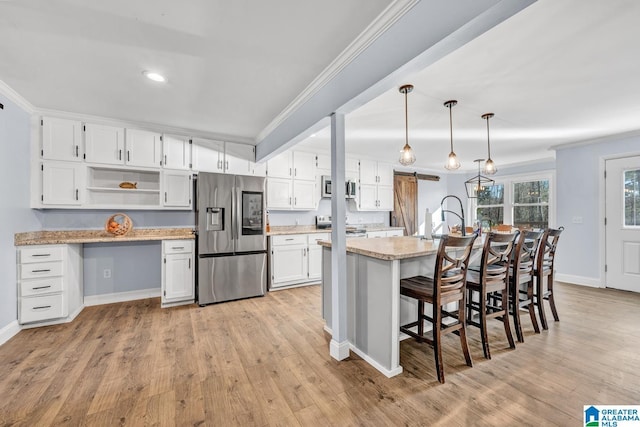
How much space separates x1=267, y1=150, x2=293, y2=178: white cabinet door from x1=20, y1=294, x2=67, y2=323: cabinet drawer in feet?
10.0

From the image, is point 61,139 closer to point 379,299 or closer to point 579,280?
point 379,299

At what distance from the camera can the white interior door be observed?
13.2 feet

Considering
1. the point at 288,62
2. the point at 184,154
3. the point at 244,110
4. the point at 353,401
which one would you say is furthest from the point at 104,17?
the point at 353,401

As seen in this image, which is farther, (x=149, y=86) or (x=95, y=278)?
(x=95, y=278)

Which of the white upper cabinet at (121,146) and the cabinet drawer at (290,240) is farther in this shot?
the cabinet drawer at (290,240)

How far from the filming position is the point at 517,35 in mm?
1802

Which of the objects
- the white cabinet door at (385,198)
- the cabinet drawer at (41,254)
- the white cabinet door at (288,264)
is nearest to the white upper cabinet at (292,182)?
the white cabinet door at (288,264)

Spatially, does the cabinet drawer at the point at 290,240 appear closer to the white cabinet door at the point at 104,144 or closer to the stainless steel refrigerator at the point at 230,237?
the stainless steel refrigerator at the point at 230,237

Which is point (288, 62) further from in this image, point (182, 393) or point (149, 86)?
point (182, 393)

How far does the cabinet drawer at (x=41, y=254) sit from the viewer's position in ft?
9.20

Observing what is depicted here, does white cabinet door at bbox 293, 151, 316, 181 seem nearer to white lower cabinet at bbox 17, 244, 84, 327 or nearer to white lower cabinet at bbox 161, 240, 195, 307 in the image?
white lower cabinet at bbox 161, 240, 195, 307

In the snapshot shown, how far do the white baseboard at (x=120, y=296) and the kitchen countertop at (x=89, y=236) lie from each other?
854mm

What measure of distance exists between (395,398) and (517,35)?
256cm

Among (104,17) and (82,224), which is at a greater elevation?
(104,17)
